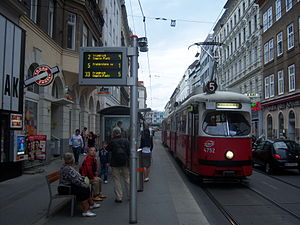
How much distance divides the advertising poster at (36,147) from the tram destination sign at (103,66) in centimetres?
748

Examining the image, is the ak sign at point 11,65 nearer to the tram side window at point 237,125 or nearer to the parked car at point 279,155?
the tram side window at point 237,125

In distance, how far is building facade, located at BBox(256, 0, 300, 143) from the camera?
26.3 m

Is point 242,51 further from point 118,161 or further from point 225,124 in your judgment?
point 118,161

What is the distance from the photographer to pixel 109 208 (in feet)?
23.6

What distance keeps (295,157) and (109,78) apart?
10.2 m

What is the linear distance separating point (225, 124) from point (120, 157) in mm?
3978

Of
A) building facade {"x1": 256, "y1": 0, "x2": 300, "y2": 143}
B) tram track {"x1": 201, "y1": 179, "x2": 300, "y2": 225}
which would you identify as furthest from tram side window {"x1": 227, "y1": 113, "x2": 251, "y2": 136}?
building facade {"x1": 256, "y1": 0, "x2": 300, "y2": 143}

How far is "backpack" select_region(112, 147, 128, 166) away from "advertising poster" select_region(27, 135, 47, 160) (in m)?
6.23

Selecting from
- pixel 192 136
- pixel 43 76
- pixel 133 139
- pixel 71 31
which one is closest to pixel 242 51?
pixel 71 31

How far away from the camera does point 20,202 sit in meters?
7.70

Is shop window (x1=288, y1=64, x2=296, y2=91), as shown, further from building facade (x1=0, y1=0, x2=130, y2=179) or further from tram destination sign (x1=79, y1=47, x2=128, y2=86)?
tram destination sign (x1=79, y1=47, x2=128, y2=86)

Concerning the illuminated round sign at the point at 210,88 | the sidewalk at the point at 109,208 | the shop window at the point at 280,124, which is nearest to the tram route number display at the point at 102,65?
the sidewalk at the point at 109,208

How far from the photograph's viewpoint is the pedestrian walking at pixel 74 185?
638cm

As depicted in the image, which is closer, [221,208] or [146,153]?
[221,208]
